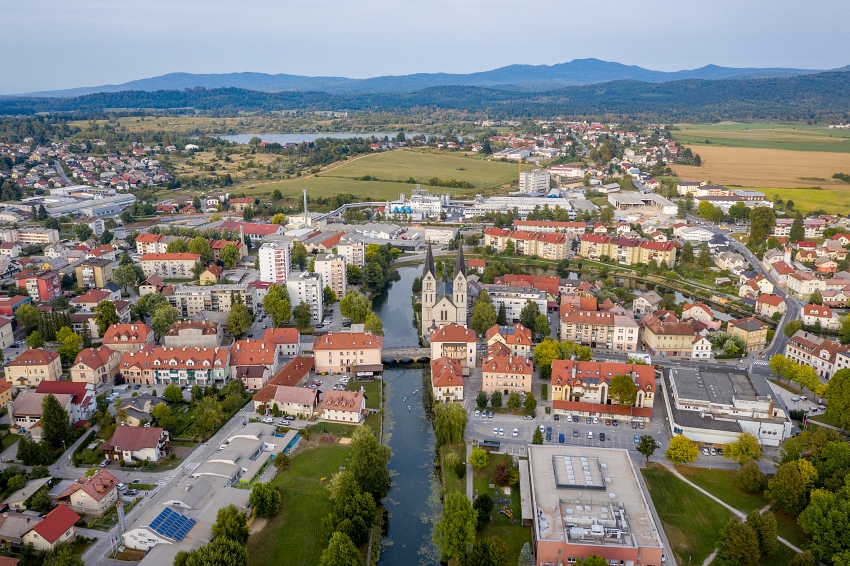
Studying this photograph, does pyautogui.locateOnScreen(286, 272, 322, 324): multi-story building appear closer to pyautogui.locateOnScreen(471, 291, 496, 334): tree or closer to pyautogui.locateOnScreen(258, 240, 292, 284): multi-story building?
pyautogui.locateOnScreen(258, 240, 292, 284): multi-story building

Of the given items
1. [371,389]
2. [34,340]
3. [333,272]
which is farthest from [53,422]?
[333,272]

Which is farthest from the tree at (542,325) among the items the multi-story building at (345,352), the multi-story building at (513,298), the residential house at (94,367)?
the residential house at (94,367)

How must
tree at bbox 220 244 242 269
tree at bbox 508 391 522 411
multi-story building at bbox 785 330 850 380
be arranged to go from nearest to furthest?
tree at bbox 508 391 522 411 → multi-story building at bbox 785 330 850 380 → tree at bbox 220 244 242 269

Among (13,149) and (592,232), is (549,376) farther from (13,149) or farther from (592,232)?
(13,149)

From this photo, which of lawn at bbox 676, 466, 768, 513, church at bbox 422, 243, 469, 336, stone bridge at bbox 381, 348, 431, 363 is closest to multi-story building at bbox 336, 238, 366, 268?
church at bbox 422, 243, 469, 336

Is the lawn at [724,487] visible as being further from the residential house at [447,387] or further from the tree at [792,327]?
the tree at [792,327]

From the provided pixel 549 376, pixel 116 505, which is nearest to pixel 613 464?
pixel 549 376
